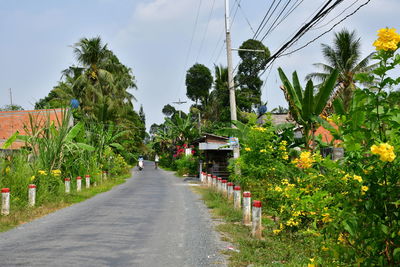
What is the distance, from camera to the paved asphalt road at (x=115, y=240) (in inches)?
263

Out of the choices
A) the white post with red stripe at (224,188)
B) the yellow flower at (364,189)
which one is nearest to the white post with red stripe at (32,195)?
the white post with red stripe at (224,188)

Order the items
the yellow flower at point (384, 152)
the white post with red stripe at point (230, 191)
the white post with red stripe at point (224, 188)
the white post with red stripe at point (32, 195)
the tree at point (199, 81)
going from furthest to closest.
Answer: the tree at point (199, 81) < the white post with red stripe at point (224, 188) < the white post with red stripe at point (230, 191) < the white post with red stripe at point (32, 195) < the yellow flower at point (384, 152)

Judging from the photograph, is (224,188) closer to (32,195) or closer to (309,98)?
(309,98)

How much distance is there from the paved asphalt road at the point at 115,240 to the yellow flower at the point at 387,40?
4.75 m

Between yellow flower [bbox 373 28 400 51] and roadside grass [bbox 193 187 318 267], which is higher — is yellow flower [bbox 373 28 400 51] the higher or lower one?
the higher one

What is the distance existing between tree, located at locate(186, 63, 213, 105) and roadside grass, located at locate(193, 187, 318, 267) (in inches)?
2180

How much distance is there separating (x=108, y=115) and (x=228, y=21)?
16735 millimetres

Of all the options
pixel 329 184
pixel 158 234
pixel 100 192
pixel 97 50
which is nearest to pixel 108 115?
pixel 97 50

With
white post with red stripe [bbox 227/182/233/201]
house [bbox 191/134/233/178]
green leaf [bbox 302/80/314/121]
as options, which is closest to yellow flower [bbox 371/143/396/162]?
green leaf [bbox 302/80/314/121]

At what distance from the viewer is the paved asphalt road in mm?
6680

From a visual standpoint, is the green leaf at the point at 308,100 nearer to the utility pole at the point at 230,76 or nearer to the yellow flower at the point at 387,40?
the utility pole at the point at 230,76

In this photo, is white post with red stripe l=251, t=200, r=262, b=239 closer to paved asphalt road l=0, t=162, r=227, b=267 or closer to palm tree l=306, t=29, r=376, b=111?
paved asphalt road l=0, t=162, r=227, b=267

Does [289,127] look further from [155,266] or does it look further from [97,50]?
[97,50]

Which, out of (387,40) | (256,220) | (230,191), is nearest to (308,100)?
(256,220)
